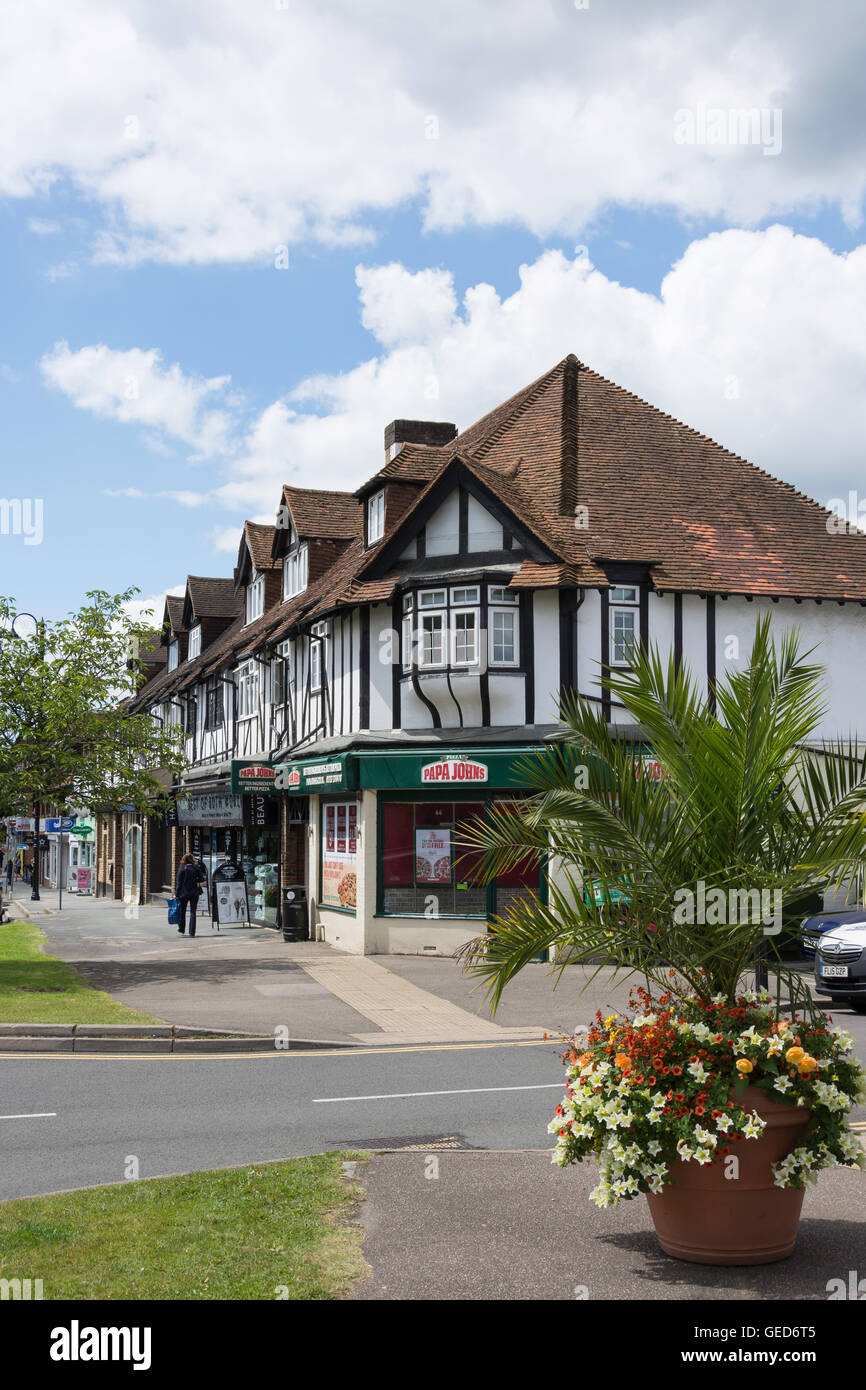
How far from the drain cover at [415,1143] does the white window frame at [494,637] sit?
15.1 metres

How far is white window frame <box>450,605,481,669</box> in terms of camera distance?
24.2 m

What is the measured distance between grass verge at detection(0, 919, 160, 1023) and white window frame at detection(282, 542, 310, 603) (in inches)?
528

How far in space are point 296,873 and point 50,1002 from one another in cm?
1462

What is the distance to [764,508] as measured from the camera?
92.7ft

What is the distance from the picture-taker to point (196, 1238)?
6.55 metres

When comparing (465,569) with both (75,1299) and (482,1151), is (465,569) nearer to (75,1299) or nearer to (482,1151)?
(482,1151)

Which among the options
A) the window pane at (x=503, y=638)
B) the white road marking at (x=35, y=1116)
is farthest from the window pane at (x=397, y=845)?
the white road marking at (x=35, y=1116)

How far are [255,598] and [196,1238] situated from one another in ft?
111

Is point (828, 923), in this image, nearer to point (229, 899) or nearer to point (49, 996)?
point (49, 996)

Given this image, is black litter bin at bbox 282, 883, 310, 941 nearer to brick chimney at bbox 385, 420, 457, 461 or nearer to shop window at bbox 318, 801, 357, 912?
shop window at bbox 318, 801, 357, 912

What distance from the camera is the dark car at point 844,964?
16.3 meters

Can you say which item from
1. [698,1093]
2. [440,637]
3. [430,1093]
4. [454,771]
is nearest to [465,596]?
[440,637]
